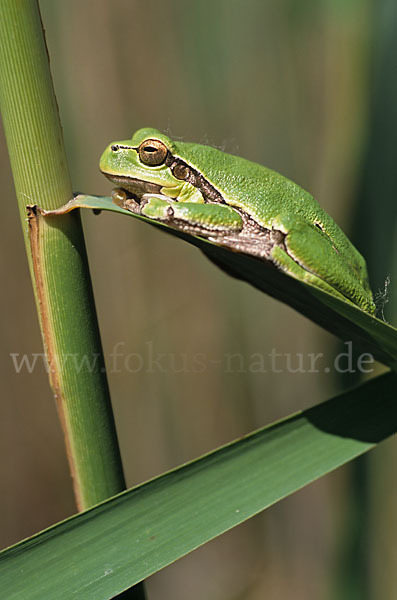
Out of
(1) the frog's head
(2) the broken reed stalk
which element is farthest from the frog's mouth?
(2) the broken reed stalk

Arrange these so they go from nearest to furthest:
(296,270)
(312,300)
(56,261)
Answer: (56,261) < (312,300) < (296,270)

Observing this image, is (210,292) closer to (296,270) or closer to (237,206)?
(237,206)

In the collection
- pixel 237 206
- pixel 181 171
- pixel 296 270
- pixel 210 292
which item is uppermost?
pixel 181 171

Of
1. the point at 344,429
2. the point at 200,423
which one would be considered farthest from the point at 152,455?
the point at 344,429

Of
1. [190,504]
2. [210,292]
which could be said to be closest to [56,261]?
[190,504]

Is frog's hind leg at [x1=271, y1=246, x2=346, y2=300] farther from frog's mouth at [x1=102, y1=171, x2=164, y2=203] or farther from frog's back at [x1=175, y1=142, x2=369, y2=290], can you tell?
frog's mouth at [x1=102, y1=171, x2=164, y2=203]

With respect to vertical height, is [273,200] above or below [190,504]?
above

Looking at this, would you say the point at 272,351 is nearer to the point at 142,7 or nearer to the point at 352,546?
the point at 352,546
